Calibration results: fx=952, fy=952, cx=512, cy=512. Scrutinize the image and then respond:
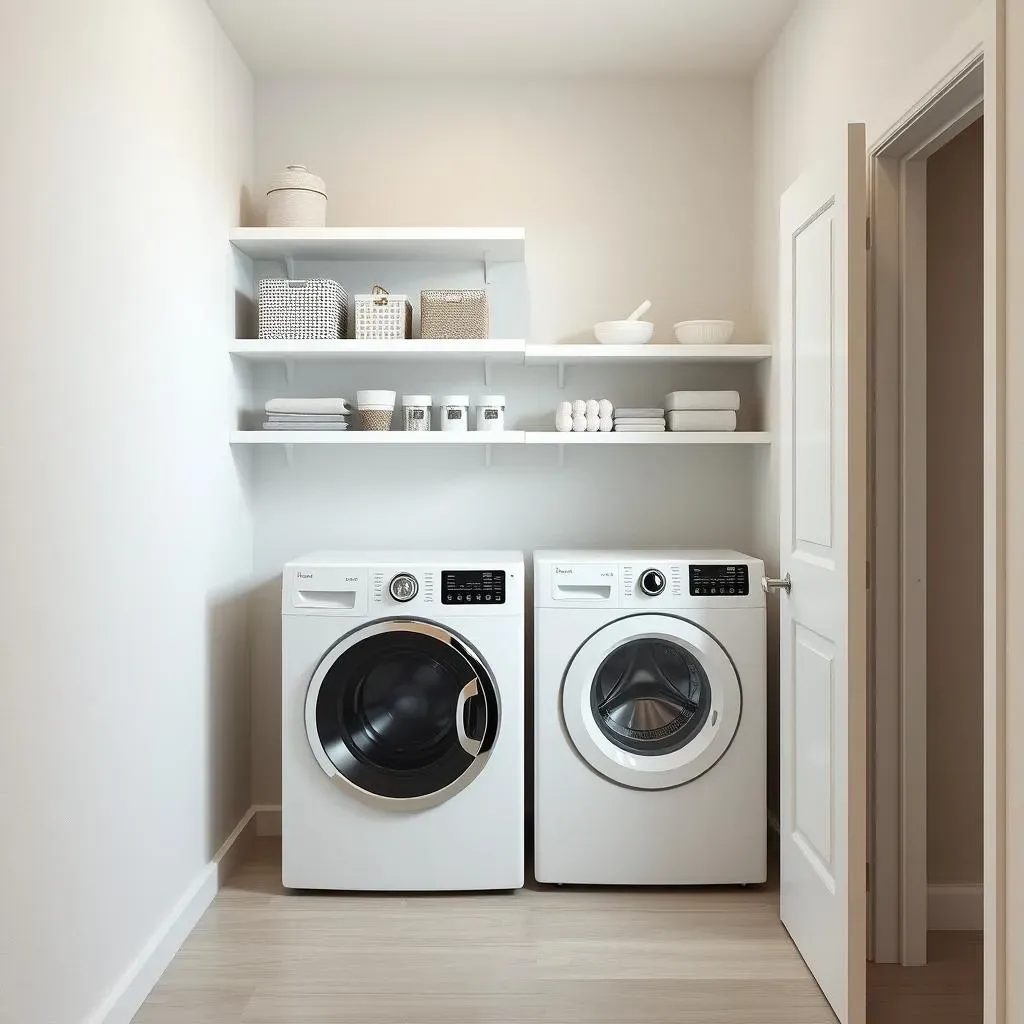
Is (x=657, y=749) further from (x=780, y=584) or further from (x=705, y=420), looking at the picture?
(x=705, y=420)

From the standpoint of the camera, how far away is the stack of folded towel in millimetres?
3041

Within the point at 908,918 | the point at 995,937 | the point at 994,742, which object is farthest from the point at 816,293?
the point at 908,918

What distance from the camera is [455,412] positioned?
10.0ft

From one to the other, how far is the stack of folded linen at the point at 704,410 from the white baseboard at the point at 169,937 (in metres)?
1.91

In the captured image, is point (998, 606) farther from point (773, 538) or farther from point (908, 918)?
point (773, 538)

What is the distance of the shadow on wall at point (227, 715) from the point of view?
2787 mm

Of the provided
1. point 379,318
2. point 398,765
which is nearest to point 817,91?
point 379,318

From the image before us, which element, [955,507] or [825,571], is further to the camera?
[955,507]

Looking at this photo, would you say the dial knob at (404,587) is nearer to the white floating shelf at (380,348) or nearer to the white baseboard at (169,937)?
the white floating shelf at (380,348)

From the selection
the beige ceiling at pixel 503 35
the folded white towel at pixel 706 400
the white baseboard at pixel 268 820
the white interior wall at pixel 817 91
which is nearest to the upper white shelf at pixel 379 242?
the beige ceiling at pixel 503 35

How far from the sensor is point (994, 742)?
5.07 feet

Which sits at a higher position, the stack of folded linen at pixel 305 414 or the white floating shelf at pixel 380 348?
the white floating shelf at pixel 380 348

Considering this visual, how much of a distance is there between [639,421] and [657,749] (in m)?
1.02

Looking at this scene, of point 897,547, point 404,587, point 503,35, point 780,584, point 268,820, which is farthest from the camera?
point 268,820
